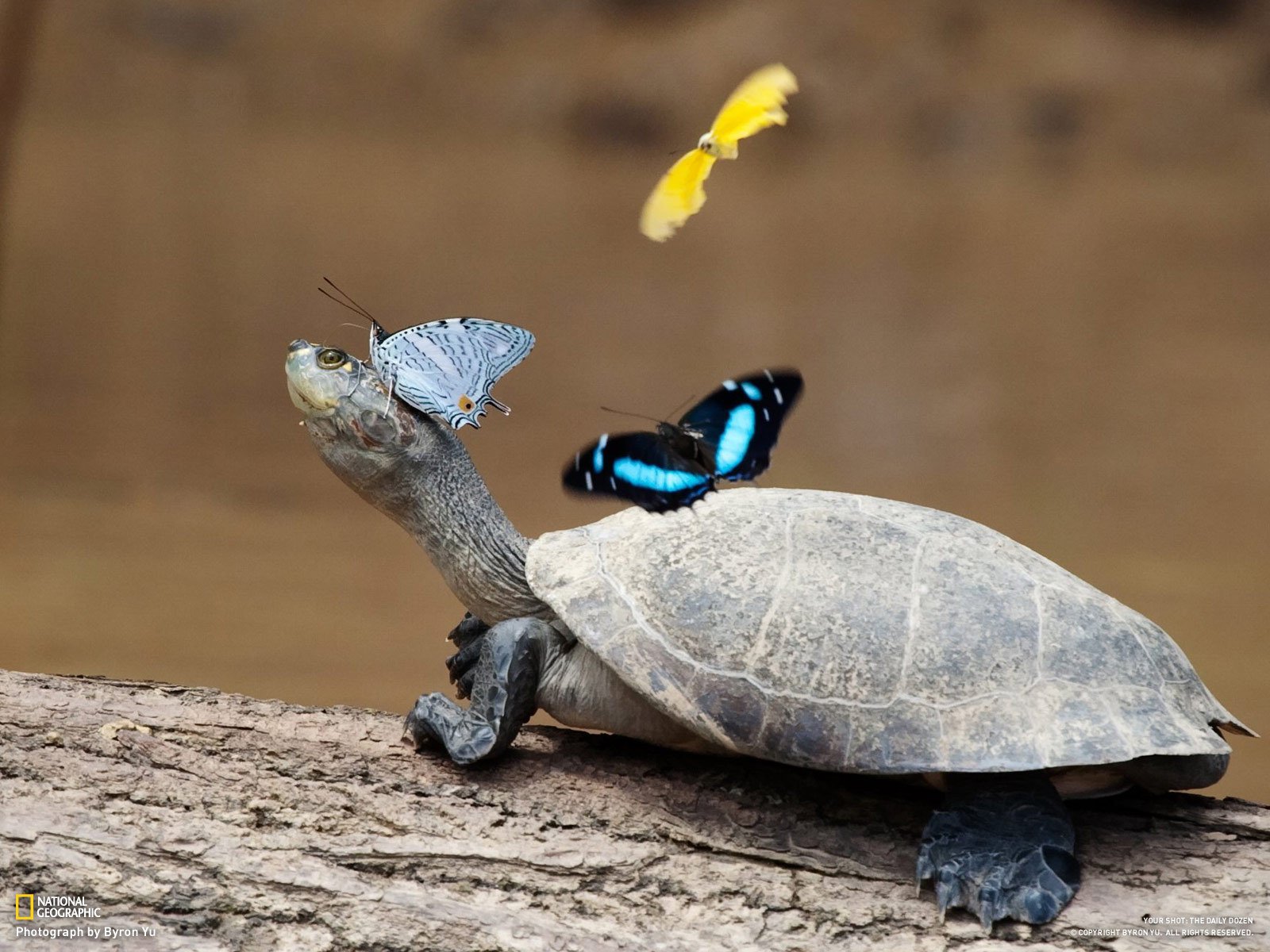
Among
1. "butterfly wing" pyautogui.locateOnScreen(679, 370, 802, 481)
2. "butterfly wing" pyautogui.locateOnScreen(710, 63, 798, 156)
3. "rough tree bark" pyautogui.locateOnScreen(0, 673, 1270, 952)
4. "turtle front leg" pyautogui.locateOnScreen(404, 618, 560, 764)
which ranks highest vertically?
"butterfly wing" pyautogui.locateOnScreen(710, 63, 798, 156)

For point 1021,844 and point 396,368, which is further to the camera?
point 396,368

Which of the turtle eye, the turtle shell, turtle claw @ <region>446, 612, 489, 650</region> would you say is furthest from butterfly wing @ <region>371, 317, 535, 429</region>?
turtle claw @ <region>446, 612, 489, 650</region>

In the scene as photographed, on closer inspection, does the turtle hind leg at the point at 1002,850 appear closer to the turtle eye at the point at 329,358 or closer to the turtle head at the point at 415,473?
the turtle head at the point at 415,473

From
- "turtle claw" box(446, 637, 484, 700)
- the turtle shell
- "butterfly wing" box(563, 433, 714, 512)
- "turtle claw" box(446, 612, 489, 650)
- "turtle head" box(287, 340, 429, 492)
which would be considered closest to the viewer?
"butterfly wing" box(563, 433, 714, 512)

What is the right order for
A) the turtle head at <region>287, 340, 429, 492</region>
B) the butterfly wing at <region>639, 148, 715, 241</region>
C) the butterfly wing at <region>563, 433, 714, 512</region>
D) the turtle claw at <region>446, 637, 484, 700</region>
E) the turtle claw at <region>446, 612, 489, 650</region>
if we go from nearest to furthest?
the butterfly wing at <region>563, 433, 714, 512</region>
the butterfly wing at <region>639, 148, 715, 241</region>
the turtle head at <region>287, 340, 429, 492</region>
the turtle claw at <region>446, 637, 484, 700</region>
the turtle claw at <region>446, 612, 489, 650</region>

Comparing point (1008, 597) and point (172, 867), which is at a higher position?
point (1008, 597)

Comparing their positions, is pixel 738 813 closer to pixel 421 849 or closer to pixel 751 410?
pixel 421 849

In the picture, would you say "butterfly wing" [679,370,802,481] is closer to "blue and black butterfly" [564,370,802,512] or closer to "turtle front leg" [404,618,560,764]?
"blue and black butterfly" [564,370,802,512]

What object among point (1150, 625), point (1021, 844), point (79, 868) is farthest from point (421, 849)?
point (1150, 625)
